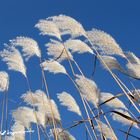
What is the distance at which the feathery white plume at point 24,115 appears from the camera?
4.55 meters

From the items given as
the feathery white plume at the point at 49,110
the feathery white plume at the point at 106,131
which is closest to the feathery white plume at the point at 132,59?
the feathery white plume at the point at 106,131

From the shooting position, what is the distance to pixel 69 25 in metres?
3.58

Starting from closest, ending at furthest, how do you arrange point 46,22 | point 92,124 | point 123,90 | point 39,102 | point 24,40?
point 123,90
point 92,124
point 46,22
point 24,40
point 39,102

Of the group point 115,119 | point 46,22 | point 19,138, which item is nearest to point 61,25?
point 46,22

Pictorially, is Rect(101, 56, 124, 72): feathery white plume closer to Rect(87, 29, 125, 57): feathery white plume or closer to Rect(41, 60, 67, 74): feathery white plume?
Rect(87, 29, 125, 57): feathery white plume

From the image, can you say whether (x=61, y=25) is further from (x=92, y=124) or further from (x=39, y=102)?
(x=39, y=102)

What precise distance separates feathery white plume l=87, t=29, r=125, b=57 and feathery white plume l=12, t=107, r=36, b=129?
5.20ft

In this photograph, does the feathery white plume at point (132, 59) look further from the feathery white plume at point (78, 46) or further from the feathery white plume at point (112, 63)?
the feathery white plume at point (78, 46)

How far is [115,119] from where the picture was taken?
376cm

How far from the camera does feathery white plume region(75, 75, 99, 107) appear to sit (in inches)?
137

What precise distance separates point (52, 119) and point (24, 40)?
88 centimetres

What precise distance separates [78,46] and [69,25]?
0.20m

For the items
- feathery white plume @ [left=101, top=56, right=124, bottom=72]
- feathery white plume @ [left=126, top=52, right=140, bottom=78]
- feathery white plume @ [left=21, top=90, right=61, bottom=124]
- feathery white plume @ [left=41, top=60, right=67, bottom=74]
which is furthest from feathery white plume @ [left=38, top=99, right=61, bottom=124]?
feathery white plume @ [left=126, top=52, right=140, bottom=78]

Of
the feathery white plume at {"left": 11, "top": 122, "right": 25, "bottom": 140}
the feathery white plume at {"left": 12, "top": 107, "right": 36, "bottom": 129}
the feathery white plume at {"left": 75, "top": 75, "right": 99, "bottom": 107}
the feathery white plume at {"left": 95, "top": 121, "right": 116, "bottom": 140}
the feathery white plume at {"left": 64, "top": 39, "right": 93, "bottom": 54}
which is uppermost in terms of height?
the feathery white plume at {"left": 11, "top": 122, "right": 25, "bottom": 140}
